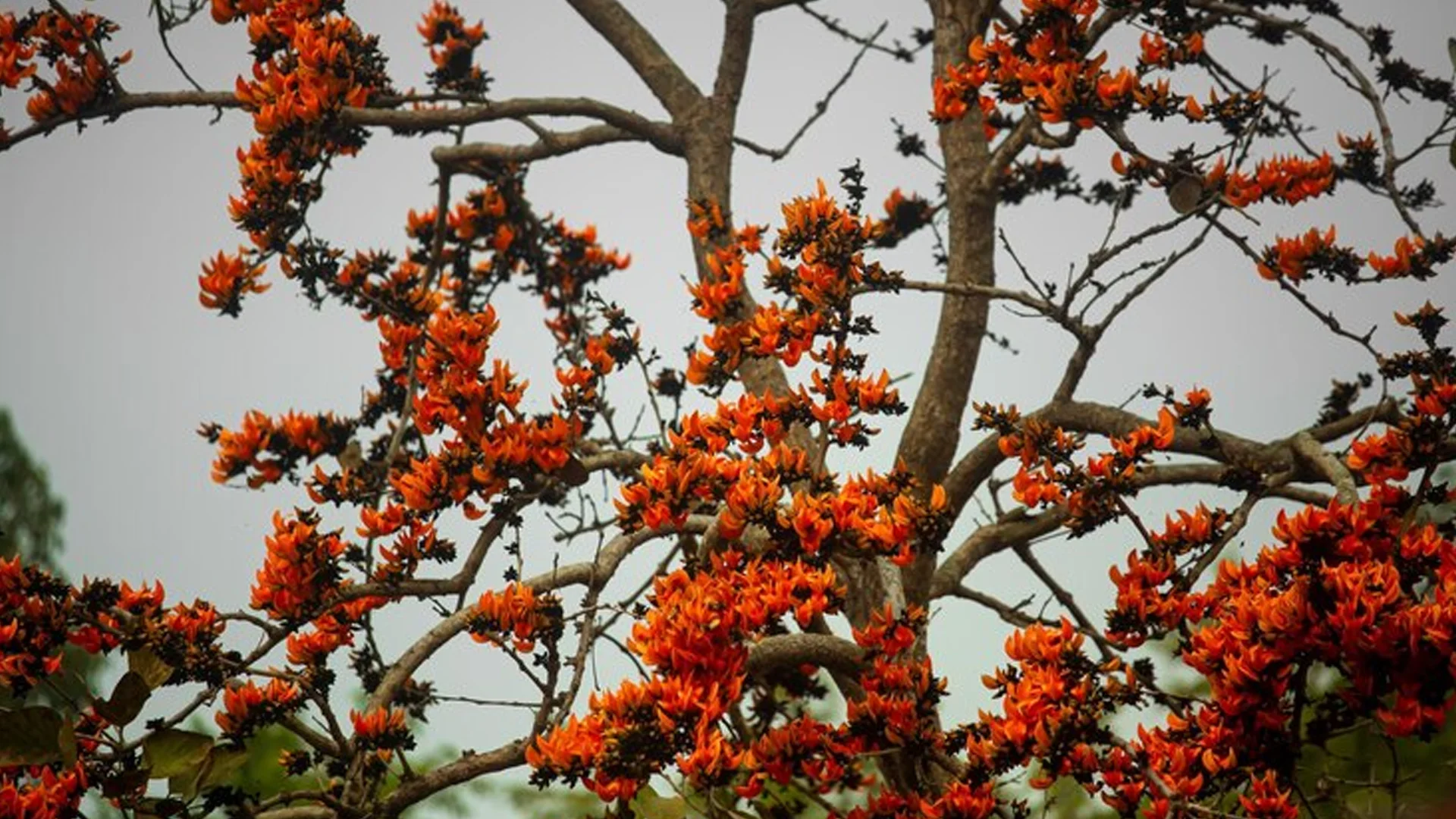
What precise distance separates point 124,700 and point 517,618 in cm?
123

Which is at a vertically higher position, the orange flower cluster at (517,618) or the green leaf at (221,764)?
the orange flower cluster at (517,618)

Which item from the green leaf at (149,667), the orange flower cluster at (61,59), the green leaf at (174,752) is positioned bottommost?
the green leaf at (174,752)

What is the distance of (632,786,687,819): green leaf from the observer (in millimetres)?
3857

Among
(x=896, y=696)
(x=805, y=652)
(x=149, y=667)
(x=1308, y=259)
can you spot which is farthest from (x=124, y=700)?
(x=1308, y=259)

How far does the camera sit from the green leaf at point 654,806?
12.7ft

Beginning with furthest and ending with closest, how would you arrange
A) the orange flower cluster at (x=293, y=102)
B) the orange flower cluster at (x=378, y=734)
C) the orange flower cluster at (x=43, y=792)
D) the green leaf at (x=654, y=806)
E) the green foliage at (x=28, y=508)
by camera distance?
1. the green foliage at (x=28, y=508)
2. the orange flower cluster at (x=293, y=102)
3. the orange flower cluster at (x=378, y=734)
4. the green leaf at (x=654, y=806)
5. the orange flower cluster at (x=43, y=792)

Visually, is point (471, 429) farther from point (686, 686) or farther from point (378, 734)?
point (686, 686)

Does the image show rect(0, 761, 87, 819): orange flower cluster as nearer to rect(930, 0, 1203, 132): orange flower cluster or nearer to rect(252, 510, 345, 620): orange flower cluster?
rect(252, 510, 345, 620): orange flower cluster

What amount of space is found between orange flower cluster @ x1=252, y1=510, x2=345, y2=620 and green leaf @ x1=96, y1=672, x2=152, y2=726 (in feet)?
3.41

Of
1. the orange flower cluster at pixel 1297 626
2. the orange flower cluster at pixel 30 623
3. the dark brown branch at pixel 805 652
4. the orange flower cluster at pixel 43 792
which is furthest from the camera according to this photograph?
the dark brown branch at pixel 805 652

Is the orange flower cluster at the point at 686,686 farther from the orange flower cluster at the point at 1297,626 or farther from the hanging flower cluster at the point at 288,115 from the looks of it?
the hanging flower cluster at the point at 288,115

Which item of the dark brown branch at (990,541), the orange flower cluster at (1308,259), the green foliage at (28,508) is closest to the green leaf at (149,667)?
the dark brown branch at (990,541)

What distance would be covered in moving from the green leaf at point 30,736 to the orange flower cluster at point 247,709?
682 millimetres

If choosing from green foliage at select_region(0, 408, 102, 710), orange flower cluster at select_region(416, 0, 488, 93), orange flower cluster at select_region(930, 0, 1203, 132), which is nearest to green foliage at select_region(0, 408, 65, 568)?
green foliage at select_region(0, 408, 102, 710)
